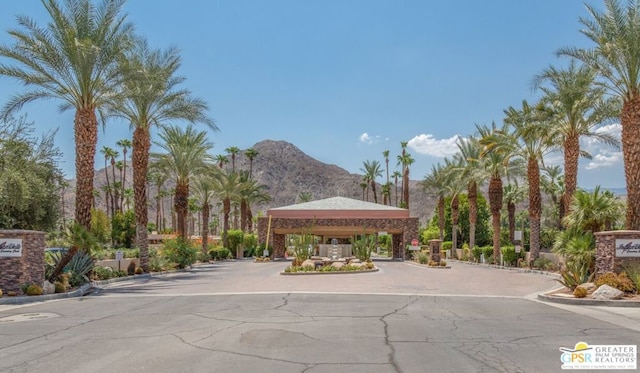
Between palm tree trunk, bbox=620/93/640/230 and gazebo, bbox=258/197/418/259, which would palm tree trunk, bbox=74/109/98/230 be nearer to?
palm tree trunk, bbox=620/93/640/230

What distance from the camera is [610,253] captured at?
2061 cm

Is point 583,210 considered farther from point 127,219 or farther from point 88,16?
point 127,219

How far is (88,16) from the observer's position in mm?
26500

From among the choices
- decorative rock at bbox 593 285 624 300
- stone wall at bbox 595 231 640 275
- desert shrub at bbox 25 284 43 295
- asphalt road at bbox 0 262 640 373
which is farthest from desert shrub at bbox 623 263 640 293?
desert shrub at bbox 25 284 43 295

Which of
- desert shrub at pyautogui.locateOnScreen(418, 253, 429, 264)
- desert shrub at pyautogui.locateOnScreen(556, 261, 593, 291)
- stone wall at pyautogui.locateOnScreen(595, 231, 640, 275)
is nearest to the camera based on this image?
stone wall at pyautogui.locateOnScreen(595, 231, 640, 275)

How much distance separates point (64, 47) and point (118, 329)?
662 inches

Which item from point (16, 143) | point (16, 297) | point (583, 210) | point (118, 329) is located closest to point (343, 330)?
point (118, 329)

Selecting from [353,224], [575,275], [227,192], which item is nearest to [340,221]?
[353,224]

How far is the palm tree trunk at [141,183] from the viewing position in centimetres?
3444

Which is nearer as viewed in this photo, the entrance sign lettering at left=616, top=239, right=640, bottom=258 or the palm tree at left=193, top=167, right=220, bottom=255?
the entrance sign lettering at left=616, top=239, right=640, bottom=258

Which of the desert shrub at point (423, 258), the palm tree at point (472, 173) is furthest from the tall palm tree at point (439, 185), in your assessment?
the desert shrub at point (423, 258)

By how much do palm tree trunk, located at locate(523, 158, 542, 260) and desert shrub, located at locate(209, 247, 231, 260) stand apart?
29.6 meters

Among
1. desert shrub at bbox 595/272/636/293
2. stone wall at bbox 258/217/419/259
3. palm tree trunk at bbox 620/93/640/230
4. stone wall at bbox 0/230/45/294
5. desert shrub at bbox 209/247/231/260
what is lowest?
desert shrub at bbox 209/247/231/260

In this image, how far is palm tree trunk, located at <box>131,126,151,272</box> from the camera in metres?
34.4
